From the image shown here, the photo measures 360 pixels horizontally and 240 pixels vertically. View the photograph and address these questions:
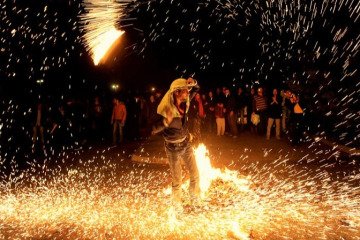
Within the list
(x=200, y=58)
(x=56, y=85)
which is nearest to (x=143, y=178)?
(x=56, y=85)

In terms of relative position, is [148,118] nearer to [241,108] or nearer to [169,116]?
[241,108]

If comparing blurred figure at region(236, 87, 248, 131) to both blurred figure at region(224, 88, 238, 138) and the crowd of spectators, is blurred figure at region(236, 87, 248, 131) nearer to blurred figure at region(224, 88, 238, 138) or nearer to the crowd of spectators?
the crowd of spectators

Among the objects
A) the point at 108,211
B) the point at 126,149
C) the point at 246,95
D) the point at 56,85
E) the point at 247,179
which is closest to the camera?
the point at 108,211

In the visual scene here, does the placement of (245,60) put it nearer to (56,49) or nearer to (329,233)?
(56,49)

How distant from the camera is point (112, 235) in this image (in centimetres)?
498

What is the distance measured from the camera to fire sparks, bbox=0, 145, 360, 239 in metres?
4.96

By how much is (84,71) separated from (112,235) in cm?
1868

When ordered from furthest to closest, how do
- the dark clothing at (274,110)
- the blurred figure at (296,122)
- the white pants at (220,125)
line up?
the white pants at (220,125), the dark clothing at (274,110), the blurred figure at (296,122)

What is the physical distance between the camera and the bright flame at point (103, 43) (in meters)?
6.51

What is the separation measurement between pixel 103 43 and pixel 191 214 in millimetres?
3438

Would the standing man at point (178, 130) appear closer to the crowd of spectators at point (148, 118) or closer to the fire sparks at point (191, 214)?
the fire sparks at point (191, 214)

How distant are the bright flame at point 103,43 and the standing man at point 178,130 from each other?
1.61m

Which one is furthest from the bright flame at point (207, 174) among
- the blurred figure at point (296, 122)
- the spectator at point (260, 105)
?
the spectator at point (260, 105)

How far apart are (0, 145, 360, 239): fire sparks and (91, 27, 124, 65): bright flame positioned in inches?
93.1
